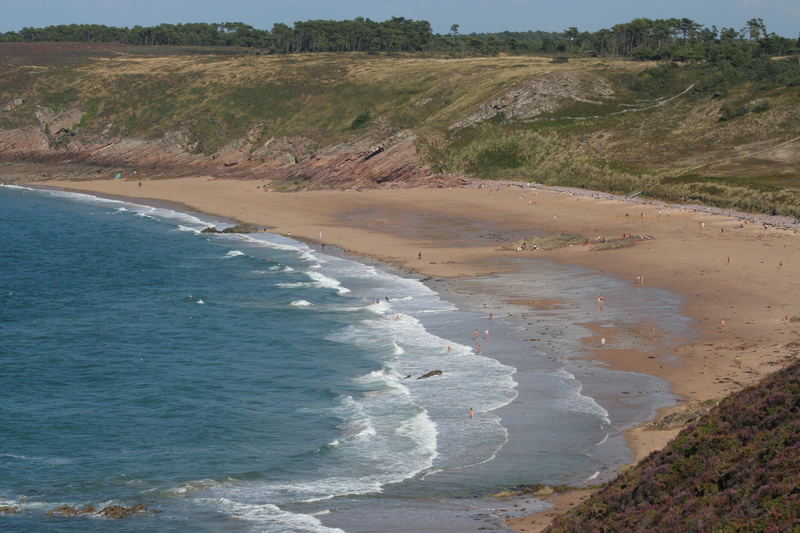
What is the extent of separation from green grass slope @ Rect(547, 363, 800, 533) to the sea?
4987mm

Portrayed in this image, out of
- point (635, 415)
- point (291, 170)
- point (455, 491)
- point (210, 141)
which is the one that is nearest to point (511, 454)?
point (455, 491)

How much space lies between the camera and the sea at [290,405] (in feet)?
91.2

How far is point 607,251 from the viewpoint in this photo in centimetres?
6381

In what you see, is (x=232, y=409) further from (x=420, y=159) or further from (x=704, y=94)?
(x=704, y=94)

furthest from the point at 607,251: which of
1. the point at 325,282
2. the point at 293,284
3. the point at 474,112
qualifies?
the point at 474,112

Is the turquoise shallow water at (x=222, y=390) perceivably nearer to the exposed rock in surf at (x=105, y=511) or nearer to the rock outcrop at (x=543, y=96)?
the exposed rock in surf at (x=105, y=511)

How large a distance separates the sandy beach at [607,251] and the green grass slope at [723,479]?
3.81 metres

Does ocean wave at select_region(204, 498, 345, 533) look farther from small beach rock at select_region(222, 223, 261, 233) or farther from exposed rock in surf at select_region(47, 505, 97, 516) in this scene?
small beach rock at select_region(222, 223, 261, 233)

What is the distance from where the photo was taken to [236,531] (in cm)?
2544

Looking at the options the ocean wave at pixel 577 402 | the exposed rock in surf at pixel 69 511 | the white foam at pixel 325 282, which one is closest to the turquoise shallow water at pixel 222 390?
the white foam at pixel 325 282

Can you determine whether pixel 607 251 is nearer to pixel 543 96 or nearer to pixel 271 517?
pixel 271 517

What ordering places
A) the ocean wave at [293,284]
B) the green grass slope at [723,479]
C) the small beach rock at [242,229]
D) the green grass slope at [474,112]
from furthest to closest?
the green grass slope at [474,112] < the small beach rock at [242,229] < the ocean wave at [293,284] < the green grass slope at [723,479]

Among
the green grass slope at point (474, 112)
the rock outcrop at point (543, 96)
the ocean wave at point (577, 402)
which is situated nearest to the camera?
the ocean wave at point (577, 402)

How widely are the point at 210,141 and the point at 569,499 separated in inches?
4324
